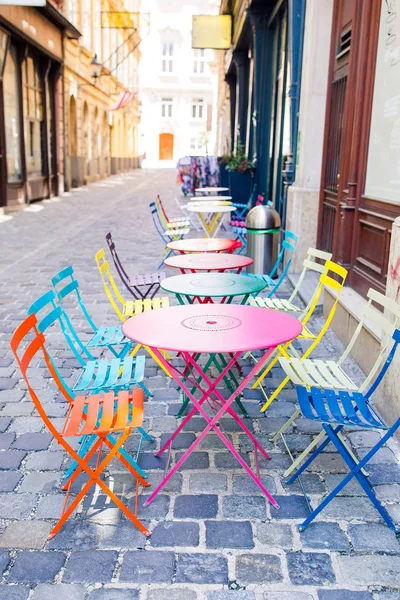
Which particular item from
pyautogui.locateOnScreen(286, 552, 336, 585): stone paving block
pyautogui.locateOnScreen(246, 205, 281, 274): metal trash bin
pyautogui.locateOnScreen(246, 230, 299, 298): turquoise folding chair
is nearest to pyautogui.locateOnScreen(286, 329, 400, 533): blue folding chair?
pyautogui.locateOnScreen(286, 552, 336, 585): stone paving block

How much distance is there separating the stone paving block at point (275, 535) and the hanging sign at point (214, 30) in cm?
1938

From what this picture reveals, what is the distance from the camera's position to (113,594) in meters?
2.47

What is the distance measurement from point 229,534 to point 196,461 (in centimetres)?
70

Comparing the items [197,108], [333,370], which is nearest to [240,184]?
[333,370]

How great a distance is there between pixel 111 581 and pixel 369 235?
12.5ft

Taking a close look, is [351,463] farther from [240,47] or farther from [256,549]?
[240,47]

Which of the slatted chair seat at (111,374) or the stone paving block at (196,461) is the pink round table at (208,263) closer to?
the slatted chair seat at (111,374)

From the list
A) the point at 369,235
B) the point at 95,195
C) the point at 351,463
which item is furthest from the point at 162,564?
the point at 95,195

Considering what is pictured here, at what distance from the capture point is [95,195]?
21.8 metres

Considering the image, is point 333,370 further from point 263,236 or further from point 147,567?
point 263,236

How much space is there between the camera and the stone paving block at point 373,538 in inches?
108

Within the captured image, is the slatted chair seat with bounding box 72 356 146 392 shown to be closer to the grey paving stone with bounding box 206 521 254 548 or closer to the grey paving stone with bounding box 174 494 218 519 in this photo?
the grey paving stone with bounding box 174 494 218 519

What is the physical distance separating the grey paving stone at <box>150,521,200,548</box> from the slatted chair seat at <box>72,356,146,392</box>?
78 centimetres

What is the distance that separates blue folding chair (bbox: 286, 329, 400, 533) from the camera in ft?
9.41
